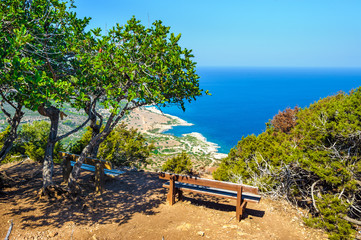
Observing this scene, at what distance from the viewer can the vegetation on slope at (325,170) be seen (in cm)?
621

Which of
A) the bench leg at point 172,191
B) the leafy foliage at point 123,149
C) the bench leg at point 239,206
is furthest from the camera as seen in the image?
the leafy foliage at point 123,149

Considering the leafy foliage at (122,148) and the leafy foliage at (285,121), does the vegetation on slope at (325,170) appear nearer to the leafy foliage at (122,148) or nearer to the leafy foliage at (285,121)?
the leafy foliage at (122,148)

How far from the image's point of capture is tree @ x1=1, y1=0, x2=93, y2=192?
4.72 m

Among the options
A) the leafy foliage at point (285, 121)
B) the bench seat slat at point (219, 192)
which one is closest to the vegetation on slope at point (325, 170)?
the bench seat slat at point (219, 192)

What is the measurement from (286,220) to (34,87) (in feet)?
24.5

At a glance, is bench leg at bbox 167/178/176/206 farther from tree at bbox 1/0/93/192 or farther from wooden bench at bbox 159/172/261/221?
tree at bbox 1/0/93/192

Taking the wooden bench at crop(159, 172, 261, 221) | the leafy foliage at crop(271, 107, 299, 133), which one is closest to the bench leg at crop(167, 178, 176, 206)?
the wooden bench at crop(159, 172, 261, 221)

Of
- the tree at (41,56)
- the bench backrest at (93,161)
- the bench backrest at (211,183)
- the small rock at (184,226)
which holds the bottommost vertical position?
the small rock at (184,226)

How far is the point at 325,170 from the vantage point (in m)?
6.68

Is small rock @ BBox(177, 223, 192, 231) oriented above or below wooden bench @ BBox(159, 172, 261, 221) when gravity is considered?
below

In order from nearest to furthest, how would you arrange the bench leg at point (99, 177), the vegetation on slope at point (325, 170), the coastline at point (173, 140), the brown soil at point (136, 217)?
the brown soil at point (136, 217), the vegetation on slope at point (325, 170), the bench leg at point (99, 177), the coastline at point (173, 140)

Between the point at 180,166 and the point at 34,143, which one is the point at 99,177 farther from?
the point at 34,143

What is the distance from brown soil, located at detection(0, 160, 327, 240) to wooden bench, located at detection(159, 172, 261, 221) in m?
0.41

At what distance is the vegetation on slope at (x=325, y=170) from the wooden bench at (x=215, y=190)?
175 cm
